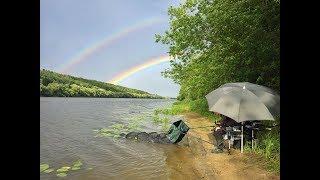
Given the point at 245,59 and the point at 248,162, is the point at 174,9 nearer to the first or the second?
the point at 245,59

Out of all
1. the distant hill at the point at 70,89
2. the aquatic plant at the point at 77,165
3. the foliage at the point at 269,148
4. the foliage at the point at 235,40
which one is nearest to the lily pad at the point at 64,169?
the aquatic plant at the point at 77,165

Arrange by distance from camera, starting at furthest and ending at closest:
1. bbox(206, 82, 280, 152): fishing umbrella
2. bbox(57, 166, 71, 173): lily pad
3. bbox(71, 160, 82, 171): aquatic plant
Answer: bbox(71, 160, 82, 171): aquatic plant → bbox(206, 82, 280, 152): fishing umbrella → bbox(57, 166, 71, 173): lily pad

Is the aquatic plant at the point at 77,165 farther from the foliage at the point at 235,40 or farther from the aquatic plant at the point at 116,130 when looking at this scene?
the foliage at the point at 235,40

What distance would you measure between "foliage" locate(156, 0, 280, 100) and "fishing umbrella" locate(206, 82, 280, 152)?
180 inches

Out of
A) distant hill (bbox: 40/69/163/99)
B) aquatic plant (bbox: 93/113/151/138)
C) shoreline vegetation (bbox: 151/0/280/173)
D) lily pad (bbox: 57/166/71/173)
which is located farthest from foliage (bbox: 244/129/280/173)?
distant hill (bbox: 40/69/163/99)

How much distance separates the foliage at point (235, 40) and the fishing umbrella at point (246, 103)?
4583mm

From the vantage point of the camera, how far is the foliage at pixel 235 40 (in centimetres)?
1658

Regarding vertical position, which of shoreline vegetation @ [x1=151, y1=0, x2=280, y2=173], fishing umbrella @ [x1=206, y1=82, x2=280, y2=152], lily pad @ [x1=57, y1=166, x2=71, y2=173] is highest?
shoreline vegetation @ [x1=151, y1=0, x2=280, y2=173]

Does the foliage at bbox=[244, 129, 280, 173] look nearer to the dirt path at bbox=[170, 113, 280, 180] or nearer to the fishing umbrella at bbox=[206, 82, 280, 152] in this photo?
the dirt path at bbox=[170, 113, 280, 180]

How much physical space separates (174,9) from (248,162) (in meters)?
16.9

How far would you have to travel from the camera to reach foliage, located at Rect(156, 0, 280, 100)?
16.6 metres
